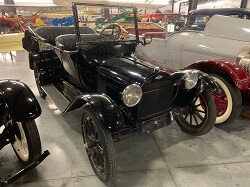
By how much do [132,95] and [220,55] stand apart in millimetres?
2110

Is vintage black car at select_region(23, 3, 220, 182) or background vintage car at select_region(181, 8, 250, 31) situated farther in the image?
background vintage car at select_region(181, 8, 250, 31)

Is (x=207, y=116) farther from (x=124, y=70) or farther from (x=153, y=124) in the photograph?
(x=124, y=70)

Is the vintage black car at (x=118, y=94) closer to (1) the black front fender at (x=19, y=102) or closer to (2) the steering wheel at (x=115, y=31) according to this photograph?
(2) the steering wheel at (x=115, y=31)

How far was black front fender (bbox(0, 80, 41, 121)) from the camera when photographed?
168 cm

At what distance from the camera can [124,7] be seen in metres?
2.88

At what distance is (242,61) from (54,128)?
2832 millimetres

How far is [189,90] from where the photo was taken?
2.35 metres

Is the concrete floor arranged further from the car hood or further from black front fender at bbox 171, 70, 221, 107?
the car hood

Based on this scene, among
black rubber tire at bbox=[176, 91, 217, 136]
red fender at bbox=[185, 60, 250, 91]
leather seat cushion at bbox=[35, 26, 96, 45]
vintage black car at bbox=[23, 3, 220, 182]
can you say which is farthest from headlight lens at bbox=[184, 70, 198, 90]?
leather seat cushion at bbox=[35, 26, 96, 45]

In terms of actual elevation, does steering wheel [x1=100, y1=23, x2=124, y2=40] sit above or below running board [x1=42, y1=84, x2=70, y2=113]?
above

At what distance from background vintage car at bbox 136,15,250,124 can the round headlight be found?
144 centimetres

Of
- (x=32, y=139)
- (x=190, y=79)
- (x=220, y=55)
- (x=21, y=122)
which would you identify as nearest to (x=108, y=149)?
(x=32, y=139)

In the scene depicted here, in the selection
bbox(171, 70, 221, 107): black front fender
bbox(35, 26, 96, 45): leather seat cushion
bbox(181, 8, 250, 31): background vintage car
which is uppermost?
bbox(181, 8, 250, 31): background vintage car

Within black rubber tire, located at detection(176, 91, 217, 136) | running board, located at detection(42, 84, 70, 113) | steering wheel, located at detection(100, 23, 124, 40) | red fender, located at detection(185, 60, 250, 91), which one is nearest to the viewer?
black rubber tire, located at detection(176, 91, 217, 136)
